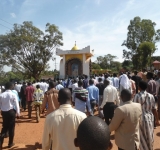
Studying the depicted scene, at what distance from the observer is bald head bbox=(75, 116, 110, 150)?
4.32 ft

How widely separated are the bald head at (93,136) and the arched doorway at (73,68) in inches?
1108

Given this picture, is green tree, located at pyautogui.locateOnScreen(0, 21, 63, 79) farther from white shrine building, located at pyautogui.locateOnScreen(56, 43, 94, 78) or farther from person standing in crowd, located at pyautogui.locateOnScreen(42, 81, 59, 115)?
person standing in crowd, located at pyautogui.locateOnScreen(42, 81, 59, 115)

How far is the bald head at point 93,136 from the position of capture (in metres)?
1.32

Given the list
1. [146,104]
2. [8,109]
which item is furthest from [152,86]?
[8,109]

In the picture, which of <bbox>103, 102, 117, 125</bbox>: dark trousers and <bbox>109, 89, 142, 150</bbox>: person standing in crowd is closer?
<bbox>109, 89, 142, 150</bbox>: person standing in crowd

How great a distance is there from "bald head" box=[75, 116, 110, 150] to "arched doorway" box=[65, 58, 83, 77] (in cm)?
2813

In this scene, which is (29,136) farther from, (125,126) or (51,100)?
(125,126)

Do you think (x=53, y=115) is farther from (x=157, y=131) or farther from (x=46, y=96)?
(x=157, y=131)

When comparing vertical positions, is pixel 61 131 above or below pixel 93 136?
below

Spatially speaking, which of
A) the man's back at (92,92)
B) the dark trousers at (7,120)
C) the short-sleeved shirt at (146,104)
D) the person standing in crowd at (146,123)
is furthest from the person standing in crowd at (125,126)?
the man's back at (92,92)

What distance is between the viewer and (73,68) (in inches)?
1187

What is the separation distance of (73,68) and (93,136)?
28888 millimetres

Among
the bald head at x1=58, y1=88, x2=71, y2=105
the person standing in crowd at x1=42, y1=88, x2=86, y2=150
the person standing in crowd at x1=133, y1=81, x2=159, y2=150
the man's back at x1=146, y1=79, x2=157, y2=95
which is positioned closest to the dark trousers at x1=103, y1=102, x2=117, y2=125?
the person standing in crowd at x1=133, y1=81, x2=159, y2=150

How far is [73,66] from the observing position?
30.2 m
